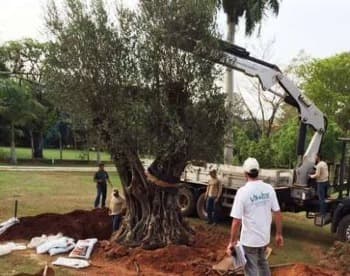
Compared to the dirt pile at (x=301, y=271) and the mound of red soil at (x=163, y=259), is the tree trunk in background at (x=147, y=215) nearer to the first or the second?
the mound of red soil at (x=163, y=259)

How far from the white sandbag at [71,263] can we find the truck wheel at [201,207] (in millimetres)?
6808

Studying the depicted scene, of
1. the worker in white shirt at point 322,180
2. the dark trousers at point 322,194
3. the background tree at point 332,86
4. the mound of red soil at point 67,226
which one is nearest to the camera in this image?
the mound of red soil at point 67,226

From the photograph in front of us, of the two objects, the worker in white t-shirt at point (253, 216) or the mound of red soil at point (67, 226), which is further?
the mound of red soil at point (67, 226)

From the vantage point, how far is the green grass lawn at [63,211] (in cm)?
1073

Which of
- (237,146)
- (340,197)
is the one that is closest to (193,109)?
(340,197)

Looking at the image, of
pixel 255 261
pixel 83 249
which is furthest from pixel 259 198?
pixel 83 249

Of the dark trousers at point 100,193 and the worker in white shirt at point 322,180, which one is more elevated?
the worker in white shirt at point 322,180

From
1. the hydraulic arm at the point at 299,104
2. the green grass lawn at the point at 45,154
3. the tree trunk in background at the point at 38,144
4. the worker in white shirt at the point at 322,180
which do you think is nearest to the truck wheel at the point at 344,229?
the worker in white shirt at the point at 322,180

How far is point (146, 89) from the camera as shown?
11.5m

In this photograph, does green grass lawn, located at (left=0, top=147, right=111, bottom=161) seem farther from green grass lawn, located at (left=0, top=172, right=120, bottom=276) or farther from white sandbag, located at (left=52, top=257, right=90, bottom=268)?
white sandbag, located at (left=52, top=257, right=90, bottom=268)

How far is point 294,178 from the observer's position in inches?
583

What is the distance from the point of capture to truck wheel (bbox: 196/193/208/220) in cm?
1678

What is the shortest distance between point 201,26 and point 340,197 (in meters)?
5.78

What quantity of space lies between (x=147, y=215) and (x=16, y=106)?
108 ft
